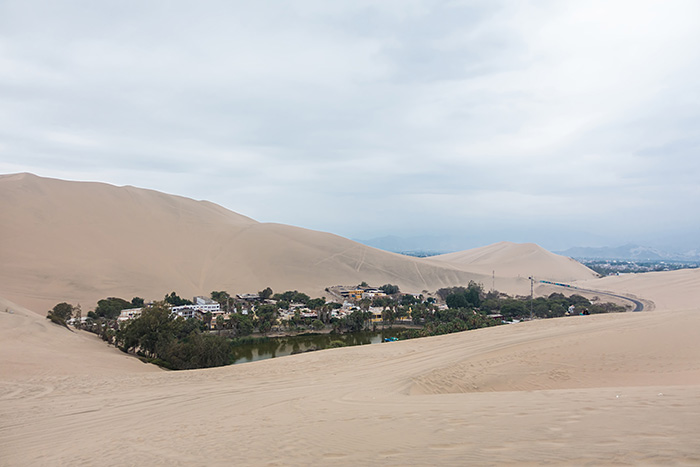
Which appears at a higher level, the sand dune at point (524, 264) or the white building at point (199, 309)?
the sand dune at point (524, 264)

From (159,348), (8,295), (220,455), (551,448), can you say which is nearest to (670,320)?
(551,448)

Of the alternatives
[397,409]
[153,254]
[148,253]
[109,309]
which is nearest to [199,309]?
[109,309]

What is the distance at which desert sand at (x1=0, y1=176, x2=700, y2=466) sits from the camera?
4062 mm

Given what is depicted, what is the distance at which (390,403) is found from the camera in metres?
6.51

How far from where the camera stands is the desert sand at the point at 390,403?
4062 mm

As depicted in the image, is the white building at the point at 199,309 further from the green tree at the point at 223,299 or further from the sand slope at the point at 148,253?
the sand slope at the point at 148,253

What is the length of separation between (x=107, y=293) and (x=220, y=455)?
48.1m

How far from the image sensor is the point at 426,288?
69.0 metres

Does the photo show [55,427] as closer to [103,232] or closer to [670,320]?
[670,320]

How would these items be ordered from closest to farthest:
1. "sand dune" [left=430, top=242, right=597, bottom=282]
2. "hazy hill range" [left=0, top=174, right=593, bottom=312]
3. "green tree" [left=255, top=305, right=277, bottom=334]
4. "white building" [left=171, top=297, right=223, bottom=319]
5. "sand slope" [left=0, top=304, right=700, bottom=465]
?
"sand slope" [left=0, top=304, right=700, bottom=465] < "green tree" [left=255, top=305, right=277, bottom=334] < "white building" [left=171, top=297, right=223, bottom=319] < "hazy hill range" [left=0, top=174, right=593, bottom=312] < "sand dune" [left=430, top=242, right=597, bottom=282]

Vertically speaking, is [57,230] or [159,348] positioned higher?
[57,230]

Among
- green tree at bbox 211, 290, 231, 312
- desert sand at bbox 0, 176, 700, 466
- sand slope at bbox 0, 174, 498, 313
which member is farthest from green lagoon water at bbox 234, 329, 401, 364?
sand slope at bbox 0, 174, 498, 313

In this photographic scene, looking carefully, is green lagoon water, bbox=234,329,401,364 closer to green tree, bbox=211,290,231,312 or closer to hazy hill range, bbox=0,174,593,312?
green tree, bbox=211,290,231,312

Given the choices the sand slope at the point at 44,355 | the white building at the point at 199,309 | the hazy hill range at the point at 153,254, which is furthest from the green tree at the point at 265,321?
the hazy hill range at the point at 153,254
